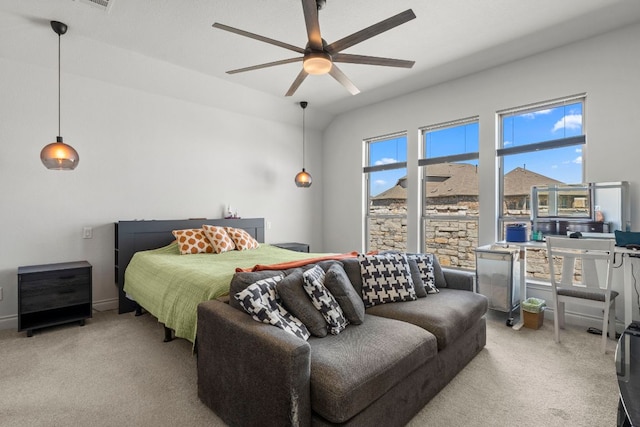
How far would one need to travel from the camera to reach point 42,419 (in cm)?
187

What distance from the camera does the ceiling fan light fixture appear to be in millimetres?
2318

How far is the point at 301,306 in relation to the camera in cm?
191

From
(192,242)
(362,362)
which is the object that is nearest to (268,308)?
(362,362)

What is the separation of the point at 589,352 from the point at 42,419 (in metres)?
4.08

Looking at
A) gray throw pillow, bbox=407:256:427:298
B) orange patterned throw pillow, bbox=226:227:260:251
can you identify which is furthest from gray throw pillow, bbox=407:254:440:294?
orange patterned throw pillow, bbox=226:227:260:251

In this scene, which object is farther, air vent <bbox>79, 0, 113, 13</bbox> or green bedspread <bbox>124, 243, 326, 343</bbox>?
air vent <bbox>79, 0, 113, 13</bbox>

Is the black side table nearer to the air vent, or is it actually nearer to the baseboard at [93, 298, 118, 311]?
the air vent

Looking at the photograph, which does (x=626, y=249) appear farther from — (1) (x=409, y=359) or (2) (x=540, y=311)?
(1) (x=409, y=359)

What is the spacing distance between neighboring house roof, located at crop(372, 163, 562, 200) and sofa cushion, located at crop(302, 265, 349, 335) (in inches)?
127

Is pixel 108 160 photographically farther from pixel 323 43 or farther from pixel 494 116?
pixel 494 116

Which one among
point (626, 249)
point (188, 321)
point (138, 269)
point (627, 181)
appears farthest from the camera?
point (138, 269)

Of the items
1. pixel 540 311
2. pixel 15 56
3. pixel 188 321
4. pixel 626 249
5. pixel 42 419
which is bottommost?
pixel 42 419

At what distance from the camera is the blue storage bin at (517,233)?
355 centimetres

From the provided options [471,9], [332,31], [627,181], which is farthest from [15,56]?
[627,181]
